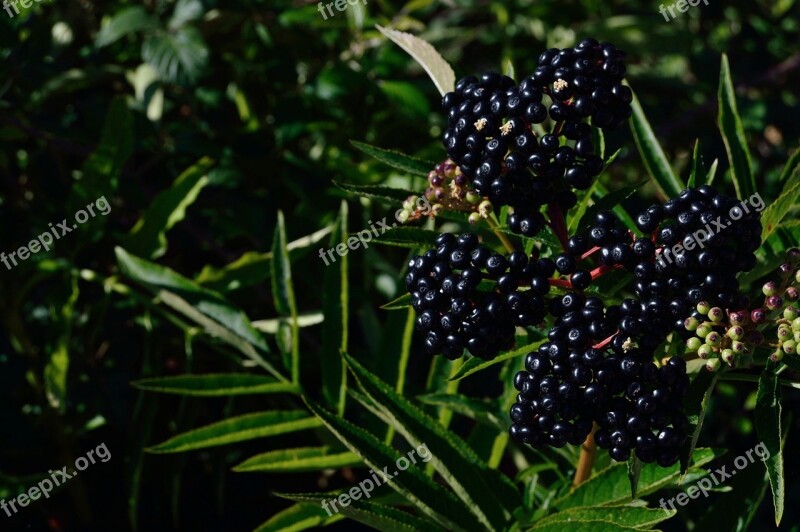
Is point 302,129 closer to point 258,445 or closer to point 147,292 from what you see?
point 147,292

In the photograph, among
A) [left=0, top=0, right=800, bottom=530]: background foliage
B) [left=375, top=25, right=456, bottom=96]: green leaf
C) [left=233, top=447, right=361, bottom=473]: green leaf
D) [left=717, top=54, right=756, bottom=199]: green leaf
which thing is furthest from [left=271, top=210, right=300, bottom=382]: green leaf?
[left=717, top=54, right=756, bottom=199]: green leaf

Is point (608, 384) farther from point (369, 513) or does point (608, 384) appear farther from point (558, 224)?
point (369, 513)

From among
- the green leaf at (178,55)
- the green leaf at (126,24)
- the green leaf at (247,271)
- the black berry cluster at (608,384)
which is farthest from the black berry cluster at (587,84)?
the green leaf at (126,24)

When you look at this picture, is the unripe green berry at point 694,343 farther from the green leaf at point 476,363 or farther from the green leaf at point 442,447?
the green leaf at point 442,447

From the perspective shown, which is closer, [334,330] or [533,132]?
[533,132]

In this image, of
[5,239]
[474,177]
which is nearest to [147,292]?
[5,239]

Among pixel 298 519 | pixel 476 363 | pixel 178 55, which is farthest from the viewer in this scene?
pixel 178 55

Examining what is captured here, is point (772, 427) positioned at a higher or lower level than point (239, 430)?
lower

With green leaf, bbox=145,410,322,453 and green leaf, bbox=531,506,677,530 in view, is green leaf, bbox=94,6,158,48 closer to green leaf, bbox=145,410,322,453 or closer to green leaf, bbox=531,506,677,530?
green leaf, bbox=145,410,322,453

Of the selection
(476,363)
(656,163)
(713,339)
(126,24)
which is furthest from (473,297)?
(126,24)
